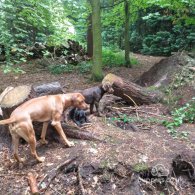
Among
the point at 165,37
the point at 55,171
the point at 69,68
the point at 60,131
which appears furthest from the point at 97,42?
the point at 165,37

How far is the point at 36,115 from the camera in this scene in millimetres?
4621

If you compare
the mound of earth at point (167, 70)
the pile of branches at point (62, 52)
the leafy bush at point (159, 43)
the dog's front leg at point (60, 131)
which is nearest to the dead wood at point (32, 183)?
the dog's front leg at point (60, 131)

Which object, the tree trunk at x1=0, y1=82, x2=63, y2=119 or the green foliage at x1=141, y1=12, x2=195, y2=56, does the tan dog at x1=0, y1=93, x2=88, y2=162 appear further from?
the green foliage at x1=141, y1=12, x2=195, y2=56

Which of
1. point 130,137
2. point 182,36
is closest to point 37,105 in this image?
point 130,137

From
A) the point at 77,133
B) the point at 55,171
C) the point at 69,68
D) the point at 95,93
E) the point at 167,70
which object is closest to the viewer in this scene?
the point at 55,171

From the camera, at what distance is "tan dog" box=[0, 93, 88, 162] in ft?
14.4

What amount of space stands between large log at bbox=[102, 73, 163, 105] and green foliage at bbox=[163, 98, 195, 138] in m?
0.80

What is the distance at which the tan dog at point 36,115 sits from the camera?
4.38 metres

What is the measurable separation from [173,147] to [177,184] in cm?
79

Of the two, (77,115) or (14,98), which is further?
(77,115)

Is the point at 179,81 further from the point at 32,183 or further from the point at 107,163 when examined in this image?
the point at 32,183

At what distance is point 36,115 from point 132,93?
3.55m

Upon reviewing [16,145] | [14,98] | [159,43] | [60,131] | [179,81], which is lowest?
[16,145]

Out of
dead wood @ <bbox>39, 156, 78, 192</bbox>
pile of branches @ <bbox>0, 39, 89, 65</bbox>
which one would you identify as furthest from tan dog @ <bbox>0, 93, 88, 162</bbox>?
pile of branches @ <bbox>0, 39, 89, 65</bbox>
